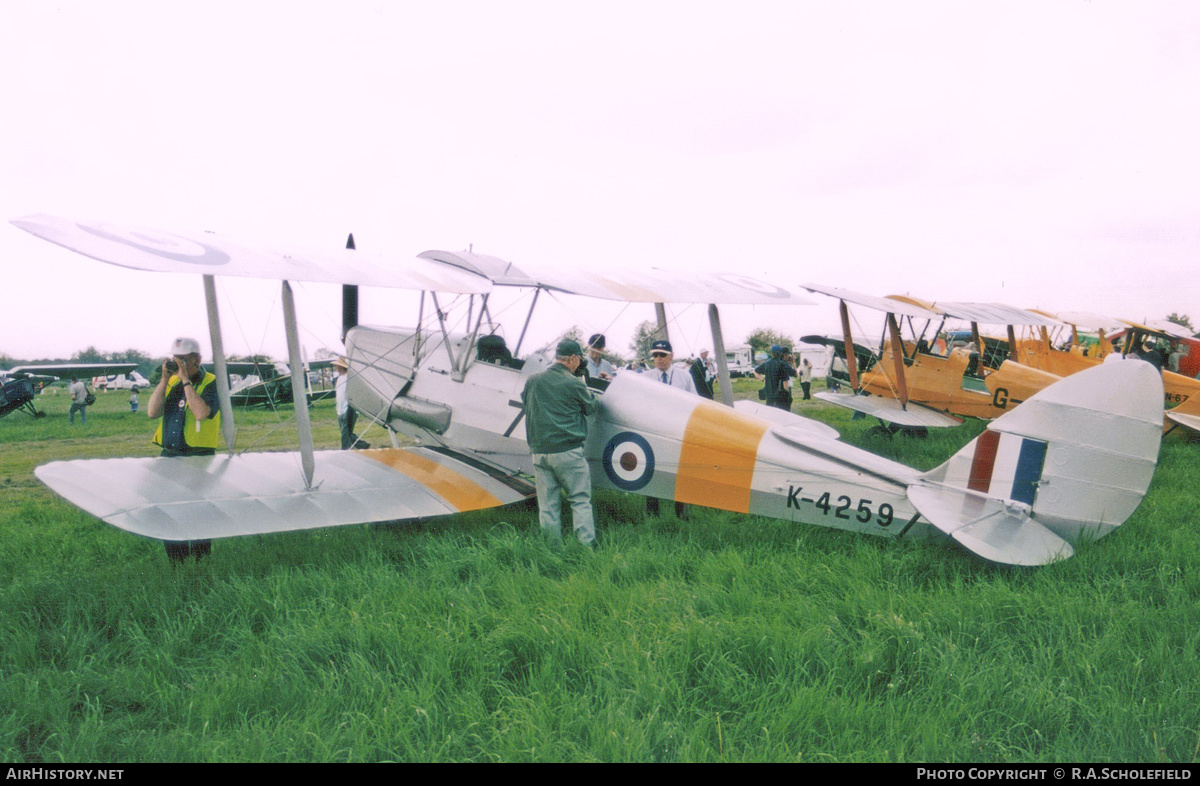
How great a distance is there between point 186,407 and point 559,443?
2.48 metres

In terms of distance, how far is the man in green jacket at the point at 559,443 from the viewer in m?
4.32

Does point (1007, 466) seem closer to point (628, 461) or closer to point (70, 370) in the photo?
point (628, 461)

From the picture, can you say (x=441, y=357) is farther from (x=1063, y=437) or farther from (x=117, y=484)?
(x=1063, y=437)

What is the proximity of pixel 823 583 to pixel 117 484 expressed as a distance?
12.8 feet

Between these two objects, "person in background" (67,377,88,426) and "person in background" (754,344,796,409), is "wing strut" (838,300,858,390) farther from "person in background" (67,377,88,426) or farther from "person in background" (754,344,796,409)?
"person in background" (67,377,88,426)

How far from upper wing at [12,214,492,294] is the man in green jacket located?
3.87 feet

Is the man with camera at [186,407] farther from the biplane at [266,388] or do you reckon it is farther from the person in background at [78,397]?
the person in background at [78,397]

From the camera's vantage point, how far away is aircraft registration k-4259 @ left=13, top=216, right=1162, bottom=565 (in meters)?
3.45

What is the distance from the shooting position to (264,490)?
4.08 m

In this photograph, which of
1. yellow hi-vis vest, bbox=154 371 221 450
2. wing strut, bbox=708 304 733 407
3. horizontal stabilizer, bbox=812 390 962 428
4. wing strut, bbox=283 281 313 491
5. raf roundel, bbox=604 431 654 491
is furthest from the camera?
horizontal stabilizer, bbox=812 390 962 428

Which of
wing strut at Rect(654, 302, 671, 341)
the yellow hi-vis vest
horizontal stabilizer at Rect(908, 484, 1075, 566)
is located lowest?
the yellow hi-vis vest

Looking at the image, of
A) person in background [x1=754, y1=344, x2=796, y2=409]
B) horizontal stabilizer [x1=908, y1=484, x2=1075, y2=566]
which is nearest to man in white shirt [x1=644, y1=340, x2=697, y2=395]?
horizontal stabilizer [x1=908, y1=484, x2=1075, y2=566]

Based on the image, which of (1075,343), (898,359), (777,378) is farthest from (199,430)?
(1075,343)

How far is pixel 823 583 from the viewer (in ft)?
11.3
